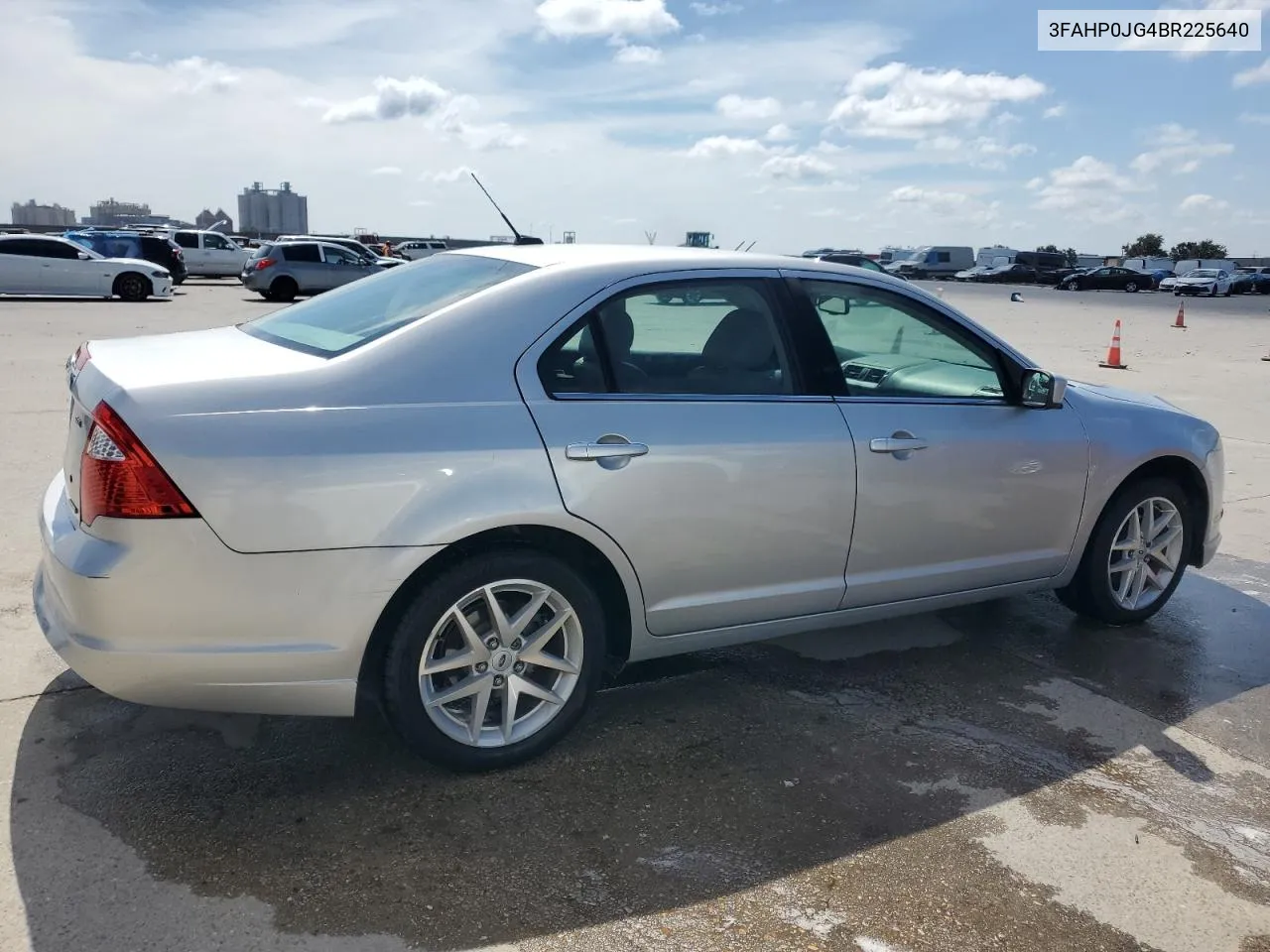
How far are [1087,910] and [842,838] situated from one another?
66 centimetres

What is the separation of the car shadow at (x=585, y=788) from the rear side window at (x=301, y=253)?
75.3 feet

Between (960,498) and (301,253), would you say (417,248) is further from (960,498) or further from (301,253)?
(960,498)

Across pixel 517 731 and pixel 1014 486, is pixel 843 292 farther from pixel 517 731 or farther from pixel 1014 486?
pixel 517 731

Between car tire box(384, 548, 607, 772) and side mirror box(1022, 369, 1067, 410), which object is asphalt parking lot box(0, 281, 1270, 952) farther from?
side mirror box(1022, 369, 1067, 410)

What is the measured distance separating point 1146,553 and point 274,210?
119 metres

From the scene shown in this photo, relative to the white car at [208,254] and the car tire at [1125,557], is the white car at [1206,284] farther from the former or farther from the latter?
the car tire at [1125,557]

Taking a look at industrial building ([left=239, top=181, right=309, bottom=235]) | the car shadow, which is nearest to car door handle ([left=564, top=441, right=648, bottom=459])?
the car shadow

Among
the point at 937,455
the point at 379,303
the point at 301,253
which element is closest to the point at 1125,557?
the point at 937,455

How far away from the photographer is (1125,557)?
483cm

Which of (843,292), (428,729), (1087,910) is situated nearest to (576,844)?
(428,729)

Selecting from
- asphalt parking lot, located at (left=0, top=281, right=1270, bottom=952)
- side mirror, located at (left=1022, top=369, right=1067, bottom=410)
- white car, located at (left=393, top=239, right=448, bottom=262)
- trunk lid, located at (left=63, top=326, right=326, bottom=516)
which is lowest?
asphalt parking lot, located at (left=0, top=281, right=1270, bottom=952)

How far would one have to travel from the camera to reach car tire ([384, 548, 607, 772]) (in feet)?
10.2

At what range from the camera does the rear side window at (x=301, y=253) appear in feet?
82.5

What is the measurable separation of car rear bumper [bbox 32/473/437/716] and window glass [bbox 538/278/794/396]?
815 mm
